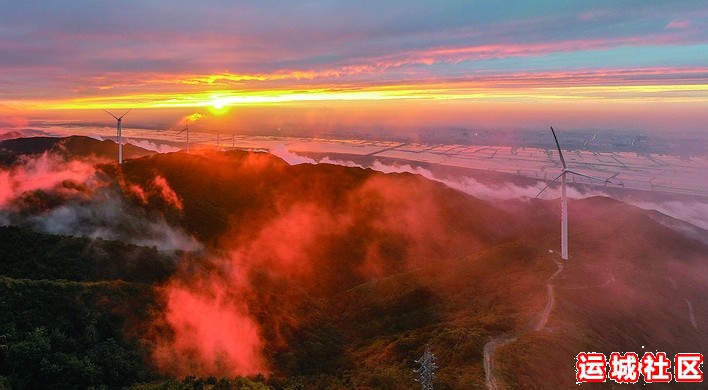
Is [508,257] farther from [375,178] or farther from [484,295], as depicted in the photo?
[375,178]

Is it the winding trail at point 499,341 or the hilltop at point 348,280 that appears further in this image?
the hilltop at point 348,280

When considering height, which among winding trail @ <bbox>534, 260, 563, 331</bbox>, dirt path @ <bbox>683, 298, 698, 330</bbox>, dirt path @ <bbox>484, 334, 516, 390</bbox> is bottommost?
dirt path @ <bbox>683, 298, 698, 330</bbox>

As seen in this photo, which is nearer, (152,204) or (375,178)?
(152,204)

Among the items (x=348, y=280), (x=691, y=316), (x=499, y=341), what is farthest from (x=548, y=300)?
(x=348, y=280)

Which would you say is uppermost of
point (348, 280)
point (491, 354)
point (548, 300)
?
point (548, 300)

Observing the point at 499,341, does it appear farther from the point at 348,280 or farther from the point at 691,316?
the point at 691,316

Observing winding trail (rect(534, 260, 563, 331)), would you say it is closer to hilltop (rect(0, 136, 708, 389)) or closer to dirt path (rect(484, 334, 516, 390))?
hilltop (rect(0, 136, 708, 389))

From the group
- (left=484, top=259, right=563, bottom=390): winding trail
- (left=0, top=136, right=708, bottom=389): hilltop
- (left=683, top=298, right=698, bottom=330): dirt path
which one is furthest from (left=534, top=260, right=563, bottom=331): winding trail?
(left=683, top=298, right=698, bottom=330): dirt path

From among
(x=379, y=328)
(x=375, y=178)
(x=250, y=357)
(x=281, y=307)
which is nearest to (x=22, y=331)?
(x=250, y=357)

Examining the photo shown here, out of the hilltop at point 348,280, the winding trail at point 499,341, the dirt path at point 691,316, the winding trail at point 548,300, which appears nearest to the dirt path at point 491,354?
the winding trail at point 499,341

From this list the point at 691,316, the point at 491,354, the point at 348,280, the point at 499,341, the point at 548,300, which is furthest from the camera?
the point at 348,280

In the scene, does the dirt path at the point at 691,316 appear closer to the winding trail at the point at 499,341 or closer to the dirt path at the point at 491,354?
the winding trail at the point at 499,341
